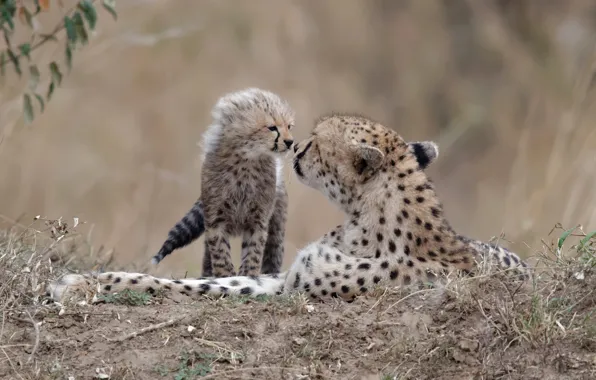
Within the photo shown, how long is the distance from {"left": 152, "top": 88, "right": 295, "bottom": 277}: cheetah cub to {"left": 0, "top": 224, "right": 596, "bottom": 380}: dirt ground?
1.42 meters

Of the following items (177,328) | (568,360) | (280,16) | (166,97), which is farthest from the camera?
(280,16)

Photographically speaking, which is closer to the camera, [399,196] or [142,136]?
[399,196]

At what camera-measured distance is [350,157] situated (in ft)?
15.3

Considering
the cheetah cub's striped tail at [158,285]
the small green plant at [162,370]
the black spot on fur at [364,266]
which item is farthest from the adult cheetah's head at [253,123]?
the small green plant at [162,370]

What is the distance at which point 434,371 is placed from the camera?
3682 mm

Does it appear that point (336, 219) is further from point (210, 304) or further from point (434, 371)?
point (434, 371)

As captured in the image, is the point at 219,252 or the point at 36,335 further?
the point at 219,252

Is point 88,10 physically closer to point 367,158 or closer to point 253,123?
point 253,123

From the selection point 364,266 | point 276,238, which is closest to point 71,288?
point 364,266

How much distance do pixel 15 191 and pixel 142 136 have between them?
1.37 meters

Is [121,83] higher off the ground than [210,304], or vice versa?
[121,83]

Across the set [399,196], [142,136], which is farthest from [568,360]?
[142,136]

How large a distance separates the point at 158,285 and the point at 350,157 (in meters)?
0.94

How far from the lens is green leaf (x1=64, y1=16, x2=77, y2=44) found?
5043mm
